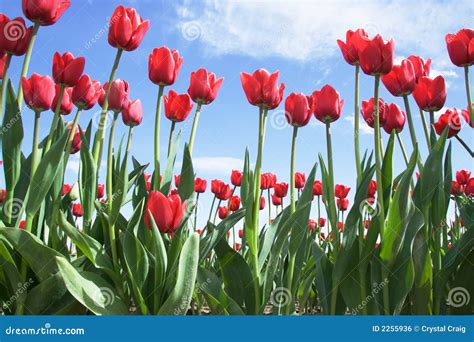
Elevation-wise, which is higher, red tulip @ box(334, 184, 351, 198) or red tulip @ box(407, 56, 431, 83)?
red tulip @ box(407, 56, 431, 83)

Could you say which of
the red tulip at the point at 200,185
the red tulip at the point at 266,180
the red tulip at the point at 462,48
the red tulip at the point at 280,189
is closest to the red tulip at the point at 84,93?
the red tulip at the point at 462,48

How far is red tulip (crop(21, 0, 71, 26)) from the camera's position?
215 centimetres

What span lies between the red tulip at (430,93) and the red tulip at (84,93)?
173 centimetres

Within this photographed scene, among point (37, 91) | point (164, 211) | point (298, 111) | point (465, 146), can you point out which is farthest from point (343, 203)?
point (37, 91)

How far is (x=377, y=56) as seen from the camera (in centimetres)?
221

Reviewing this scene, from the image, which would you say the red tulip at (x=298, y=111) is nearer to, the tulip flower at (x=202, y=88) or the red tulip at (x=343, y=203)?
the tulip flower at (x=202, y=88)

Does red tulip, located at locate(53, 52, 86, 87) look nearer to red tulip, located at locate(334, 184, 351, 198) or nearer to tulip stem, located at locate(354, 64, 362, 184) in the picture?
tulip stem, located at locate(354, 64, 362, 184)

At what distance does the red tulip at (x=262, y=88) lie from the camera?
238cm

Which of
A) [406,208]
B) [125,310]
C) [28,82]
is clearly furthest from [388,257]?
[28,82]

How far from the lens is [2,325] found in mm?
1902

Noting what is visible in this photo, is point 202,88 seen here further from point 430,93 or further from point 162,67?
point 430,93

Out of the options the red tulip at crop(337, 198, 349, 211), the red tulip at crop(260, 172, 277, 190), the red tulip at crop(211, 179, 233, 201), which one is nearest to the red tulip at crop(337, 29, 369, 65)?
the red tulip at crop(260, 172, 277, 190)

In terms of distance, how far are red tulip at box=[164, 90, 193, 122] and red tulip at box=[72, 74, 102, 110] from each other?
0.40 metres

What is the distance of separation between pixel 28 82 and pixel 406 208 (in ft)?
6.01
